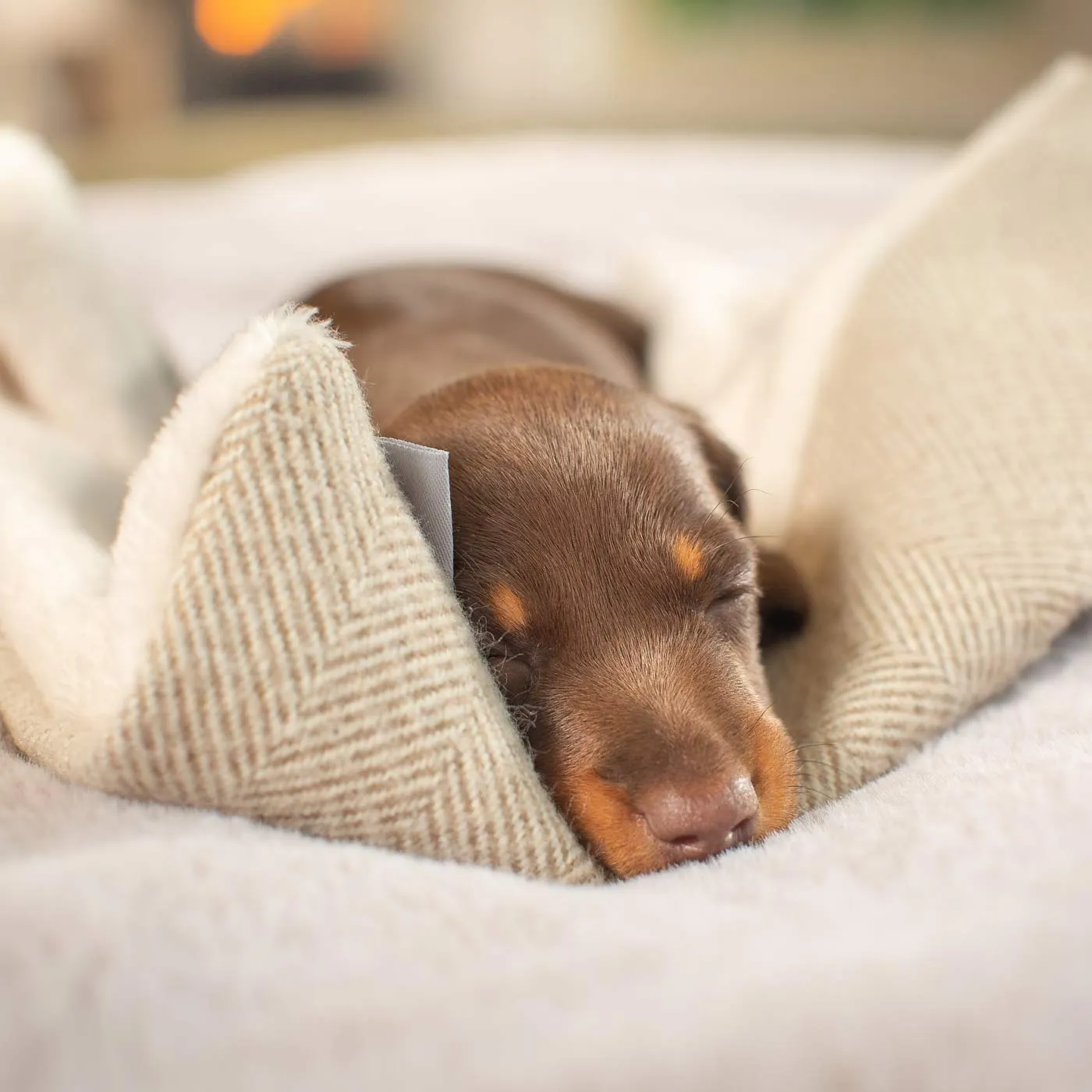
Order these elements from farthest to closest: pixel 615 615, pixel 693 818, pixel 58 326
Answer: pixel 58 326
pixel 615 615
pixel 693 818

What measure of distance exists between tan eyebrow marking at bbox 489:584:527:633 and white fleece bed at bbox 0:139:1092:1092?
12.6 inches

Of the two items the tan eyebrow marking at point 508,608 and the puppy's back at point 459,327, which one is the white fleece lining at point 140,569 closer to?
the tan eyebrow marking at point 508,608

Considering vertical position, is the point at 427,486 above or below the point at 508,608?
above

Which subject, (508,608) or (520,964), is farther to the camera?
(508,608)

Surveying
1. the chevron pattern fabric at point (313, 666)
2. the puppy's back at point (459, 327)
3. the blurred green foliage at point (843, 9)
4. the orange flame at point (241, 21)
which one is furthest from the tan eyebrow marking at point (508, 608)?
the blurred green foliage at point (843, 9)

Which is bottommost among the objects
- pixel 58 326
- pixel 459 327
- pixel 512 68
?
pixel 512 68

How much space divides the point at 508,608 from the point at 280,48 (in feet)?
21.8

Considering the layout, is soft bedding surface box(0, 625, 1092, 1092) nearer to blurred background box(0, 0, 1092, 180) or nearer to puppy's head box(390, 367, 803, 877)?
puppy's head box(390, 367, 803, 877)

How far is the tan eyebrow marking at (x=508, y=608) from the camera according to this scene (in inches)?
48.7

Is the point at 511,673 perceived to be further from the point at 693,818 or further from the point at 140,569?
the point at 140,569

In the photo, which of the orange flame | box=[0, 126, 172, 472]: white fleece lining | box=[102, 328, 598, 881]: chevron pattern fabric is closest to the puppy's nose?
box=[102, 328, 598, 881]: chevron pattern fabric

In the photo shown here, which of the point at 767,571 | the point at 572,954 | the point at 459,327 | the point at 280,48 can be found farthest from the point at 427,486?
the point at 280,48

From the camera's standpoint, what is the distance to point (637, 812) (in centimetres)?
109

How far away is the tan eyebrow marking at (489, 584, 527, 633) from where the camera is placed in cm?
124
